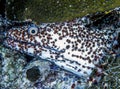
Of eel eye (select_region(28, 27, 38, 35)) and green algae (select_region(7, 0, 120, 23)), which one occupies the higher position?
green algae (select_region(7, 0, 120, 23))

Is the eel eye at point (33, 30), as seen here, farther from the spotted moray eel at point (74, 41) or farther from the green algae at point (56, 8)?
the green algae at point (56, 8)

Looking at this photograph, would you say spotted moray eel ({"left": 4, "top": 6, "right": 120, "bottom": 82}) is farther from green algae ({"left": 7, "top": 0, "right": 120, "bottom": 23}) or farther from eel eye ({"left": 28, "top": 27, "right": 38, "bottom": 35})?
green algae ({"left": 7, "top": 0, "right": 120, "bottom": 23})

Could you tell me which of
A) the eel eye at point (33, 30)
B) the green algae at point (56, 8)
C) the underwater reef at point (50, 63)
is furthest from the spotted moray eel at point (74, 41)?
the green algae at point (56, 8)

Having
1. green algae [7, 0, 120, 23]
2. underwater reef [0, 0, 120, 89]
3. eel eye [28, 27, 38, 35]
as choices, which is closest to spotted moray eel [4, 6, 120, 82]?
eel eye [28, 27, 38, 35]

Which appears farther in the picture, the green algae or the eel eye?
the eel eye

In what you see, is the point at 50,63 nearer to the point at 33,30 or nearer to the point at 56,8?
the point at 33,30

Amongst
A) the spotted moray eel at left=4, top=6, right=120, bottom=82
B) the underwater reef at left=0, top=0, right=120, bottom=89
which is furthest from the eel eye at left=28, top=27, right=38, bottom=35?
the underwater reef at left=0, top=0, right=120, bottom=89

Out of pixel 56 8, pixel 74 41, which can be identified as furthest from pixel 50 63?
pixel 56 8
